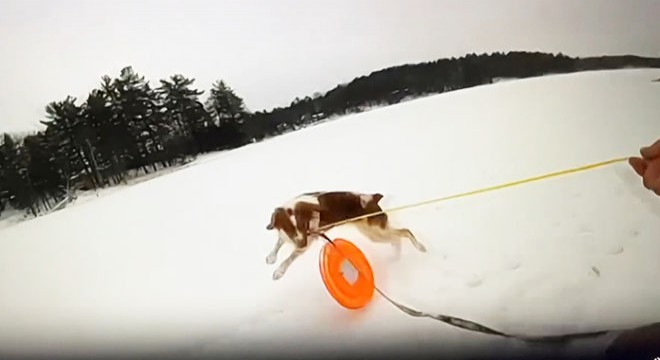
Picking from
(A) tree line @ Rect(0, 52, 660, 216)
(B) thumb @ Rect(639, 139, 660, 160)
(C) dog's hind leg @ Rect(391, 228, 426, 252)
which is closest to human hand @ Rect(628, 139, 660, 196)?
(B) thumb @ Rect(639, 139, 660, 160)

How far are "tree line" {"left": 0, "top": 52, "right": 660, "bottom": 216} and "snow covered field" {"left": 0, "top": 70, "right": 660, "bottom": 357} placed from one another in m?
0.03

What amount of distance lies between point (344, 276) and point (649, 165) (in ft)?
1.76

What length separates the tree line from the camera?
1220 mm

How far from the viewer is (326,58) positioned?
4.03ft

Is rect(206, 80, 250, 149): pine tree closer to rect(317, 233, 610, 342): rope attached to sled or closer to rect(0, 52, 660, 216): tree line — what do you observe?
rect(0, 52, 660, 216): tree line

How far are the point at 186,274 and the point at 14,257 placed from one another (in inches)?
11.7

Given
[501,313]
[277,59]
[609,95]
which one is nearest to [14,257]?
[277,59]

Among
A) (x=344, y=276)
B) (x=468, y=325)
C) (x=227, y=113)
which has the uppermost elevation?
(x=227, y=113)

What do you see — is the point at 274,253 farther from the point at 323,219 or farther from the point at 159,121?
the point at 159,121

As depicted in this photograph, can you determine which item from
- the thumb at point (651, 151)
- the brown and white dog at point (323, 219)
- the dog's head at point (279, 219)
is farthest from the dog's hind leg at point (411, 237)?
the thumb at point (651, 151)

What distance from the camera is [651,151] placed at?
1211mm

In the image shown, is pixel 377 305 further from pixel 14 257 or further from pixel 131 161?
pixel 14 257

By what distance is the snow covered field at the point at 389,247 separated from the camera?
118 centimetres

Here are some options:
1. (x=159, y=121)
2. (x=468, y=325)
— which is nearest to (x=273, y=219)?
(x=159, y=121)
